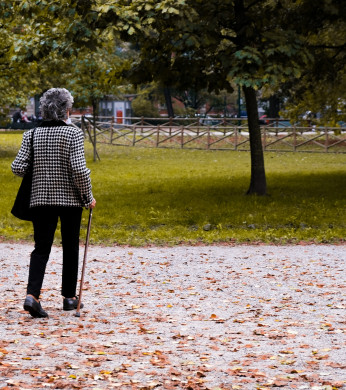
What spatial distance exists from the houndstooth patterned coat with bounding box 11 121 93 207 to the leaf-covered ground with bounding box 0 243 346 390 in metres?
1.07

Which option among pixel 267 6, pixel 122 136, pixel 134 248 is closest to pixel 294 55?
pixel 267 6

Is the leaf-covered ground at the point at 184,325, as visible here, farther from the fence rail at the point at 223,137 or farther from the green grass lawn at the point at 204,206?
the fence rail at the point at 223,137

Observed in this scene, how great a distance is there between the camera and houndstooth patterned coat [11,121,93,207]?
6.69 metres

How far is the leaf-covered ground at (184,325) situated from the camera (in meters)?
5.08

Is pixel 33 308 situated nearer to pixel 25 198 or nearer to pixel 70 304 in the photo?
pixel 70 304

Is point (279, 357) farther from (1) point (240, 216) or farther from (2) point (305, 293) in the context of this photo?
(1) point (240, 216)

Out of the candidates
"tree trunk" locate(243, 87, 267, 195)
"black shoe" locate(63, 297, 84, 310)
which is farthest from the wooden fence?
"black shoe" locate(63, 297, 84, 310)

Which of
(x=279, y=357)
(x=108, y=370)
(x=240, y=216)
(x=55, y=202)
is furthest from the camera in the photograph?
(x=240, y=216)

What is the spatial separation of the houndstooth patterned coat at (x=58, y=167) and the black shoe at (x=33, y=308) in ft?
2.67

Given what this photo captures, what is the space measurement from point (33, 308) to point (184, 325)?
130 centimetres

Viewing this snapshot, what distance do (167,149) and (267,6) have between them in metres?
19.2

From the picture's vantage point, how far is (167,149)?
35.3 m

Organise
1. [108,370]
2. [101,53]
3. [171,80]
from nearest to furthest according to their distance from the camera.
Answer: [108,370], [171,80], [101,53]

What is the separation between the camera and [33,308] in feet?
22.1
